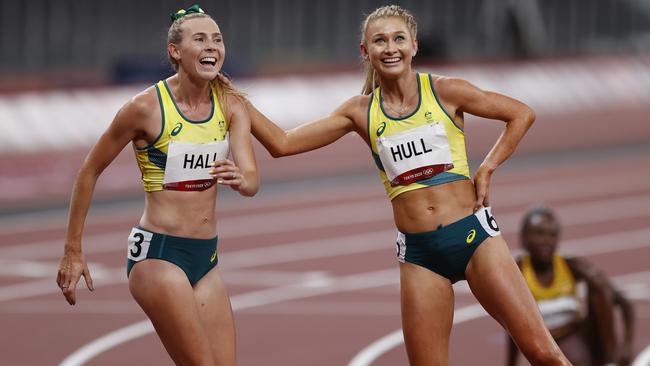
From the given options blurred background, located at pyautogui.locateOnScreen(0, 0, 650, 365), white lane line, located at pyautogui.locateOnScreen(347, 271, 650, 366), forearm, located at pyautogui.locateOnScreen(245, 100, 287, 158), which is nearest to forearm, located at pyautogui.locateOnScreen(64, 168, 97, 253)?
forearm, located at pyautogui.locateOnScreen(245, 100, 287, 158)

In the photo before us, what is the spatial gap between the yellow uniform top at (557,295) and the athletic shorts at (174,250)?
2683 millimetres

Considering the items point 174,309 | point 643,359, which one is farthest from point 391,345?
point 174,309

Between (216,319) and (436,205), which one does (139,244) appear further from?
(436,205)

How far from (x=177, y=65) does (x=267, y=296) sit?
590 cm

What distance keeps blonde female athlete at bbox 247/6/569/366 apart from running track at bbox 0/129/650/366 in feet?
10.6

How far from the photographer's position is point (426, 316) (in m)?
5.70

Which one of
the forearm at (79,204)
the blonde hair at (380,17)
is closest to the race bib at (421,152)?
the blonde hair at (380,17)

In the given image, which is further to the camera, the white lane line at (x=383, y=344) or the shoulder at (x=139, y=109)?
the white lane line at (x=383, y=344)

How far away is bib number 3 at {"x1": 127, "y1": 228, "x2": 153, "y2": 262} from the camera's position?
571cm

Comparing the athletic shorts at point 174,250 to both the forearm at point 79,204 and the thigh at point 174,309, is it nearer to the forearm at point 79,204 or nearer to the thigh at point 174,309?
the thigh at point 174,309

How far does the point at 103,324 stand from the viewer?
412 inches

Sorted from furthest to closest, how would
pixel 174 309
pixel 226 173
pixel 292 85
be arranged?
1. pixel 292 85
2. pixel 174 309
3. pixel 226 173

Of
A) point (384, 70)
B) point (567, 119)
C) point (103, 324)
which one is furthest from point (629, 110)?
point (384, 70)

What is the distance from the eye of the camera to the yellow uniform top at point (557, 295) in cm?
768
